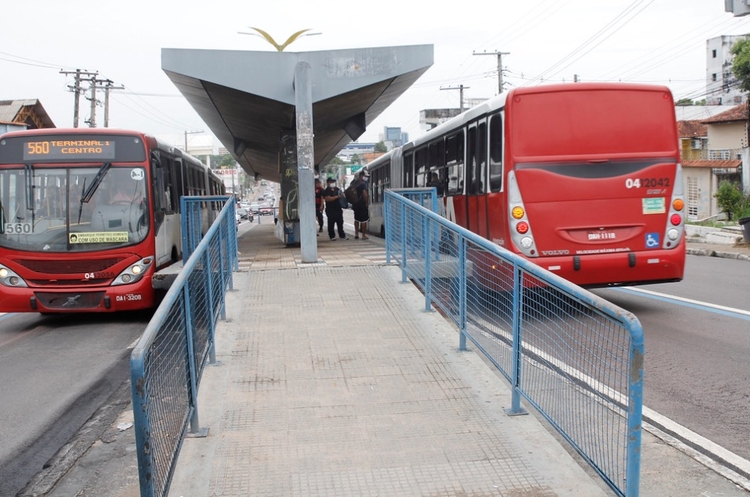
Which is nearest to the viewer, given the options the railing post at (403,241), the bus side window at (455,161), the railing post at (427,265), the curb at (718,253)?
the railing post at (427,265)

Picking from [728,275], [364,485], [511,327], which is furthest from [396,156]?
[364,485]

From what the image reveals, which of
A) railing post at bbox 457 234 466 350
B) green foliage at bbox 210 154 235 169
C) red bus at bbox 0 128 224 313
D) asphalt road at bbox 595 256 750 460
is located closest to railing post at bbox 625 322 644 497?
asphalt road at bbox 595 256 750 460

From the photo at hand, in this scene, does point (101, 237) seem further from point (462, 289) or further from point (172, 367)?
point (172, 367)

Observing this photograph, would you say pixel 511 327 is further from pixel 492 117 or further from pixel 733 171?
pixel 733 171

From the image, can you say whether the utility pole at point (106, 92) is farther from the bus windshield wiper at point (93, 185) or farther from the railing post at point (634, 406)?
the railing post at point (634, 406)

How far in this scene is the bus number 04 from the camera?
934 cm

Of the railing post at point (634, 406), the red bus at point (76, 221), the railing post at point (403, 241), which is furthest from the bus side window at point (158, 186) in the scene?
the railing post at point (634, 406)

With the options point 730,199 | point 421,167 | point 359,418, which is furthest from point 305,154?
point 730,199

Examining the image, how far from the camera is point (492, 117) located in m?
10.2

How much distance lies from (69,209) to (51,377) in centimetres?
351

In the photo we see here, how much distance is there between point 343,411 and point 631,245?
17.9 ft

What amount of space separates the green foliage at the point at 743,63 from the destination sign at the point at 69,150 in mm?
31924

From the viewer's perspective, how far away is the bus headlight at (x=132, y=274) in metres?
10.6

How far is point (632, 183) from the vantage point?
30.7ft
